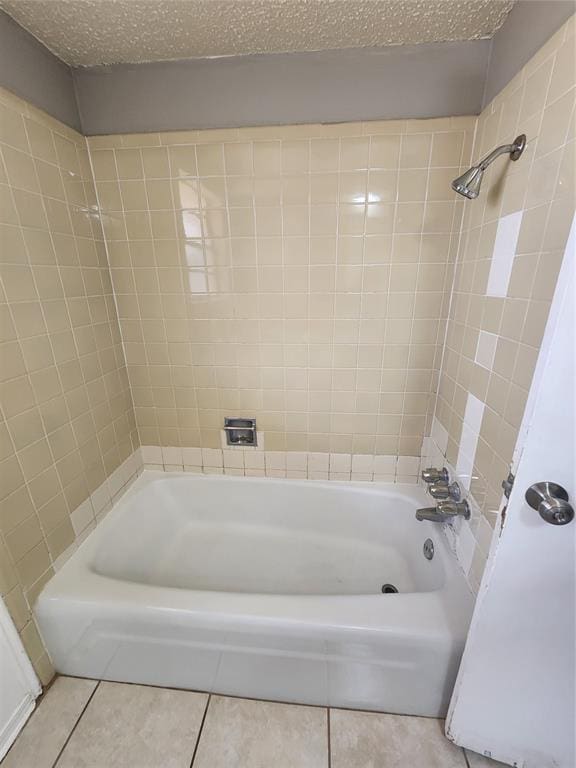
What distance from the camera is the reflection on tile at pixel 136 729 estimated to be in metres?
0.89

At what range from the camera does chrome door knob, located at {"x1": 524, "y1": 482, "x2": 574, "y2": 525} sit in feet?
1.96

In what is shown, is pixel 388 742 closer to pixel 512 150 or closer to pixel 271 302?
pixel 271 302

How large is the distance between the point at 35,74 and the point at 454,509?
6.49 ft

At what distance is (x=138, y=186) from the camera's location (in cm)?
124

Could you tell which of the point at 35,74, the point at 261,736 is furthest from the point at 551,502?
the point at 35,74

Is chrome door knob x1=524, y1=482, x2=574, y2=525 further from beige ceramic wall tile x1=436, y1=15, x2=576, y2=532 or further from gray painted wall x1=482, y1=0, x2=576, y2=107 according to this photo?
gray painted wall x1=482, y1=0, x2=576, y2=107

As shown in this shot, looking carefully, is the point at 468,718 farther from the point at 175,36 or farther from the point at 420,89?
the point at 175,36

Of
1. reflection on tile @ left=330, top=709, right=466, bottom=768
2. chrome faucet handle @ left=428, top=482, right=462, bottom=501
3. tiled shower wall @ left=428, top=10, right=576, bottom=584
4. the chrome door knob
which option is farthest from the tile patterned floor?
the chrome door knob

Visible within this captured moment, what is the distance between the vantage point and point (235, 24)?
94cm

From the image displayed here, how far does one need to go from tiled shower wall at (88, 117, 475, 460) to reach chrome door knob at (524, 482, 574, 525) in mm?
780

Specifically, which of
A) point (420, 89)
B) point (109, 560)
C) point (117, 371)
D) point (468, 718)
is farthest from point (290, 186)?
point (468, 718)

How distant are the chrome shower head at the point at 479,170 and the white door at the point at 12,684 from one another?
68.5 inches

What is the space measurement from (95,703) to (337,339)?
1533 mm

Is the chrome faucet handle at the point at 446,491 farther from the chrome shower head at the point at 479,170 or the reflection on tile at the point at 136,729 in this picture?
the reflection on tile at the point at 136,729
